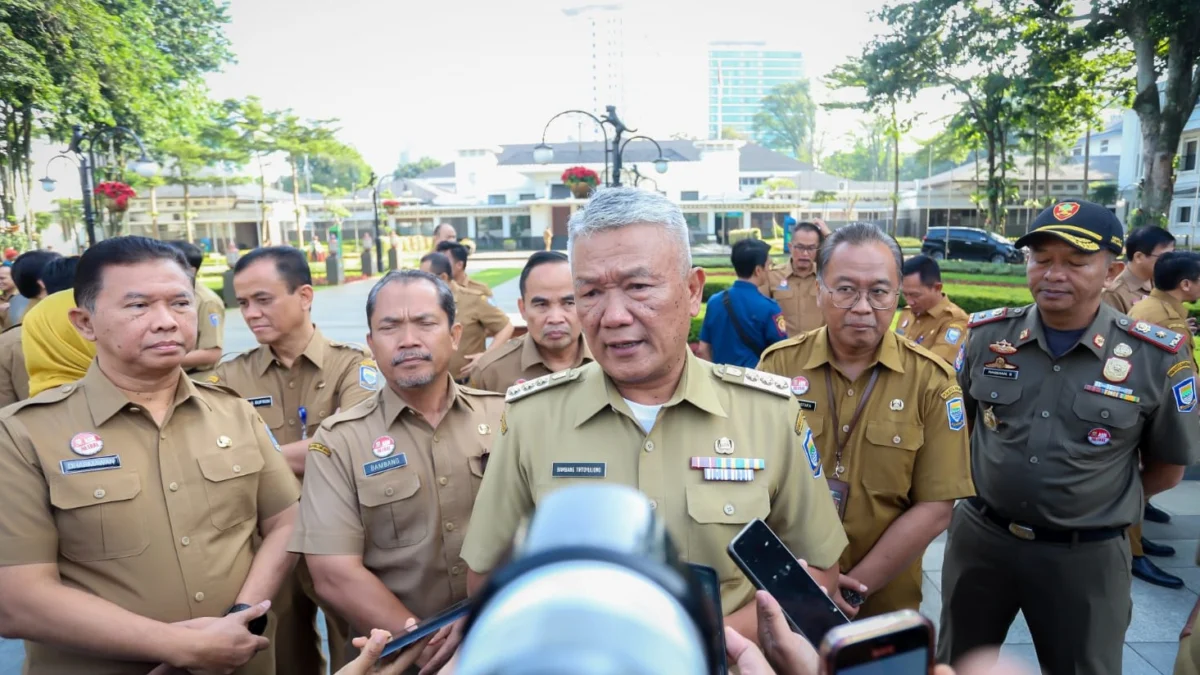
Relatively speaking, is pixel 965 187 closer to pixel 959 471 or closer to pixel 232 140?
pixel 232 140

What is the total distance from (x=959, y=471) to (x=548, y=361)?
6.43 ft

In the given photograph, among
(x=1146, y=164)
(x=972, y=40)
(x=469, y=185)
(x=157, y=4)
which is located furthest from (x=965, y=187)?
(x=157, y=4)

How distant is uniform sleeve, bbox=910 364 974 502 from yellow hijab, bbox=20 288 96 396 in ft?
11.2

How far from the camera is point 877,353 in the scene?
2598mm

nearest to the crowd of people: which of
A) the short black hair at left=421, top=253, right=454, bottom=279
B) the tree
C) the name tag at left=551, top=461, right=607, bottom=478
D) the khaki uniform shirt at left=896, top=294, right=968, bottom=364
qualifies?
the name tag at left=551, top=461, right=607, bottom=478

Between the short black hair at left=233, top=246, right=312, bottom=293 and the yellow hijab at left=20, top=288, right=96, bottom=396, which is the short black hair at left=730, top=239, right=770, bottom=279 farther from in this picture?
the yellow hijab at left=20, top=288, right=96, bottom=396

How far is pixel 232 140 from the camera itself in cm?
3706

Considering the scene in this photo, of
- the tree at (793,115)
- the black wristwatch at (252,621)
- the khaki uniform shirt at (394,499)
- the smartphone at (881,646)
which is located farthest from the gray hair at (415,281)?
the tree at (793,115)

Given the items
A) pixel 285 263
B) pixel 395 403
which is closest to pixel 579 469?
pixel 395 403

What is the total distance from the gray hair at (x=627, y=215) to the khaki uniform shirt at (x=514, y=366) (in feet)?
6.58

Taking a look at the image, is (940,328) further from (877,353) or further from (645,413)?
(645,413)

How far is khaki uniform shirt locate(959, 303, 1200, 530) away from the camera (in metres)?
2.68

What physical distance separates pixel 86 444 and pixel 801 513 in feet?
6.68

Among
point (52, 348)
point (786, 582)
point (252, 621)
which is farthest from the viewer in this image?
point (52, 348)
